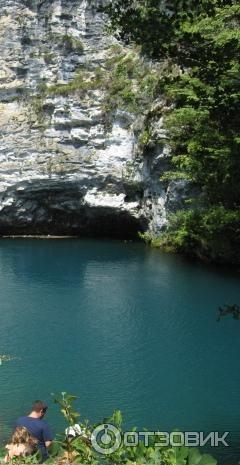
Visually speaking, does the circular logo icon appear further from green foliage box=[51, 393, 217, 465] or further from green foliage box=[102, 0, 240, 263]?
green foliage box=[102, 0, 240, 263]

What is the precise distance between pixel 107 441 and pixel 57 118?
2609 centimetres

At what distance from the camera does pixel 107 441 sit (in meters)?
3.60

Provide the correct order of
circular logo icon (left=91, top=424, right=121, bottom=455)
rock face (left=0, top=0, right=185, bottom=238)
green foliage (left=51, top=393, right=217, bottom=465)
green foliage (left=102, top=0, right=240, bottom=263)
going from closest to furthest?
1. green foliage (left=51, top=393, right=217, bottom=465)
2. circular logo icon (left=91, top=424, right=121, bottom=455)
3. green foliage (left=102, top=0, right=240, bottom=263)
4. rock face (left=0, top=0, right=185, bottom=238)

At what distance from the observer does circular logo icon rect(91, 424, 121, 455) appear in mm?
3489

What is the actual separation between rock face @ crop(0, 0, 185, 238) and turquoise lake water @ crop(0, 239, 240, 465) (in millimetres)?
6799

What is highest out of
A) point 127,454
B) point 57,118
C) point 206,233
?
point 57,118

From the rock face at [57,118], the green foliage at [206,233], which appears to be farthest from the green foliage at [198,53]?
the rock face at [57,118]

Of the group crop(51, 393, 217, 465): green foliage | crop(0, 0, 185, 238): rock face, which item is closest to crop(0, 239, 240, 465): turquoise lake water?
crop(51, 393, 217, 465): green foliage

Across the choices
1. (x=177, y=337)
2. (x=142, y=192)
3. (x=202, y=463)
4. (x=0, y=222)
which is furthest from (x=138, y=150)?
(x=202, y=463)

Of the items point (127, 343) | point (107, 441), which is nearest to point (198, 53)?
point (107, 441)

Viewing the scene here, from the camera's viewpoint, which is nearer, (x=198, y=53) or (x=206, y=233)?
(x=198, y=53)

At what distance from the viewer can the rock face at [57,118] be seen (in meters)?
28.3

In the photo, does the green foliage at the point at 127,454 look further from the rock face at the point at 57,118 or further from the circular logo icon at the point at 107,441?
the rock face at the point at 57,118

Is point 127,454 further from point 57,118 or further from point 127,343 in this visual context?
point 57,118
